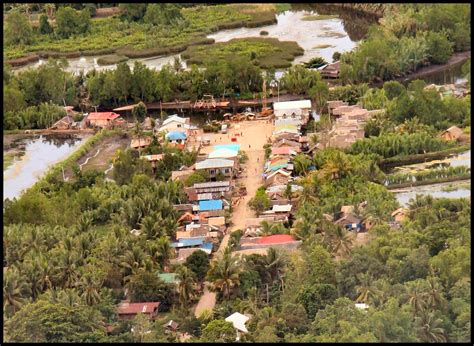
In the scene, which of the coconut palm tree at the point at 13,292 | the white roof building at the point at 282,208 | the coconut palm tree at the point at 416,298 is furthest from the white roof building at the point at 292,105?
the coconut palm tree at the point at 416,298

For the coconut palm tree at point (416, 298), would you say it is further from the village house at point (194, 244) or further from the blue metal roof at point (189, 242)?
the blue metal roof at point (189, 242)

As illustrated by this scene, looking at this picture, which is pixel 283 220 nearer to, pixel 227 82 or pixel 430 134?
pixel 430 134

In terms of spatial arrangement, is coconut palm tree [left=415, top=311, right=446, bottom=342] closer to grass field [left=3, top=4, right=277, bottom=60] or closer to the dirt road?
the dirt road

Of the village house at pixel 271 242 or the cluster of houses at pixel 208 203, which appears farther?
the cluster of houses at pixel 208 203

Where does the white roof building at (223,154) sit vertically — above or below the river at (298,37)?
above

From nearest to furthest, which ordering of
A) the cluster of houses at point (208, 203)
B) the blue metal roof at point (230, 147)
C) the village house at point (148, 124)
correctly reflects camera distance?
the cluster of houses at point (208, 203) < the blue metal roof at point (230, 147) < the village house at point (148, 124)

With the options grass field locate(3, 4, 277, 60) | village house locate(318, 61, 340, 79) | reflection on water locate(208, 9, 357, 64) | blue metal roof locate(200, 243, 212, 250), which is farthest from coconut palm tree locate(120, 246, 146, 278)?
grass field locate(3, 4, 277, 60)
